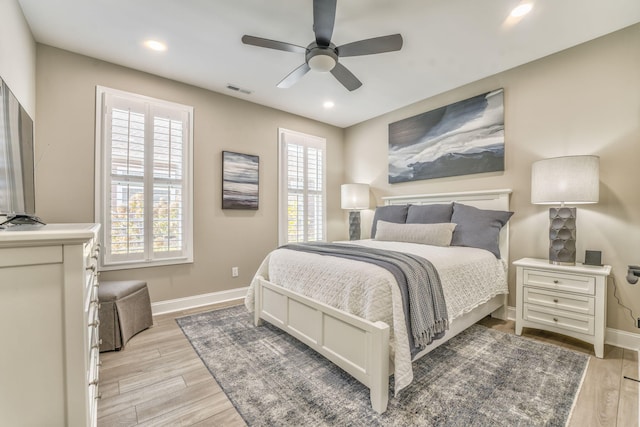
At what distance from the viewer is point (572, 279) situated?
2.37 m

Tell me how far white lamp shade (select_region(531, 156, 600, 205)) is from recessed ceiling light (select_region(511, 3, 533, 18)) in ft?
4.03

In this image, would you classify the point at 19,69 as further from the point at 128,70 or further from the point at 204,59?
the point at 204,59

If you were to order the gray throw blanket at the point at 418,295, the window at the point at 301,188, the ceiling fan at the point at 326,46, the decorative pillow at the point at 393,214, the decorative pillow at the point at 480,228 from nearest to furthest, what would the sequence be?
the gray throw blanket at the point at 418,295
the ceiling fan at the point at 326,46
the decorative pillow at the point at 480,228
the decorative pillow at the point at 393,214
the window at the point at 301,188

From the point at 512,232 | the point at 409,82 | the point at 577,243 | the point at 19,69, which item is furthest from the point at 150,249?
the point at 577,243

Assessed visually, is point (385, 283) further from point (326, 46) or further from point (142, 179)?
point (142, 179)

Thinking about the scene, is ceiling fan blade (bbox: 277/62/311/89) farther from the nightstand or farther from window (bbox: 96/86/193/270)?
the nightstand

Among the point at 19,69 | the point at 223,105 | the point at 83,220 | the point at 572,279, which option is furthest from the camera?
the point at 223,105

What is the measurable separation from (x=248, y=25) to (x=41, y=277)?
234 centimetres

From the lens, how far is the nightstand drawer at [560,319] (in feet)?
7.55

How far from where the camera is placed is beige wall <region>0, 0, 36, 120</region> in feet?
6.05

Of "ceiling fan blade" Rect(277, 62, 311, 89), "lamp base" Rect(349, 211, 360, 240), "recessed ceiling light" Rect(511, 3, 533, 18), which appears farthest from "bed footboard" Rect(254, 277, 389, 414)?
"recessed ceiling light" Rect(511, 3, 533, 18)

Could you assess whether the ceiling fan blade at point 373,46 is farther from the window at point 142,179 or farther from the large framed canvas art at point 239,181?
the window at point 142,179

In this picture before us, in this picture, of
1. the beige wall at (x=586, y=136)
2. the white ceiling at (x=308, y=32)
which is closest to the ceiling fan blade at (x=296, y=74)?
the white ceiling at (x=308, y=32)

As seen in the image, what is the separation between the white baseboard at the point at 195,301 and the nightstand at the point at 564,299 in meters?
3.24
